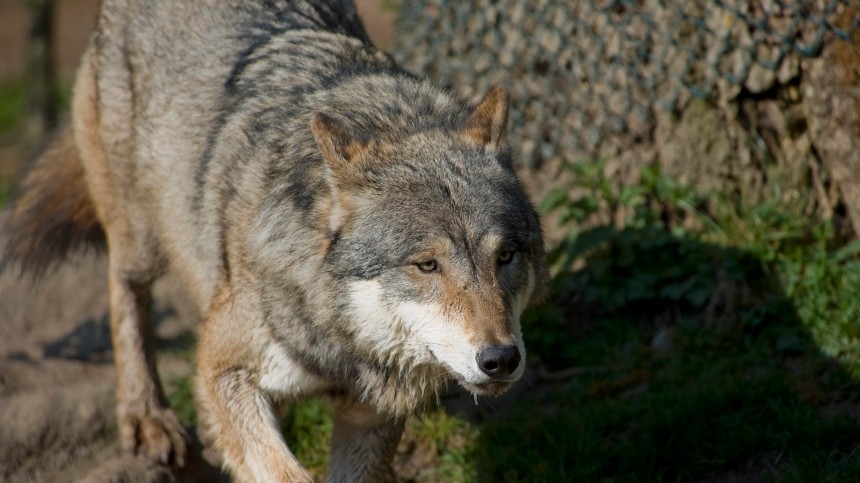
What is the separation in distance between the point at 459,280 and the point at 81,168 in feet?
10.4

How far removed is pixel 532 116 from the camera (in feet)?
20.0

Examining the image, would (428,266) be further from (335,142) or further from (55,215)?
(55,215)

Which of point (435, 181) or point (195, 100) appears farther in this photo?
point (195, 100)

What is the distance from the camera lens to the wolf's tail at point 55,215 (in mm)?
5578

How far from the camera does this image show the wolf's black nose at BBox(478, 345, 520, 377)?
3090mm

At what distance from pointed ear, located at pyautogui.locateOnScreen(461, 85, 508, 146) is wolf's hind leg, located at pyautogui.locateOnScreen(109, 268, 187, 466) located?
7.34 ft

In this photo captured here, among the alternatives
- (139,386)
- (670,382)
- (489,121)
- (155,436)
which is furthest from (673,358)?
(139,386)

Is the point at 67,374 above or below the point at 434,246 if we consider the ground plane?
below

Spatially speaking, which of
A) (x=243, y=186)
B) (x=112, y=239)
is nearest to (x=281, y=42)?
(x=243, y=186)

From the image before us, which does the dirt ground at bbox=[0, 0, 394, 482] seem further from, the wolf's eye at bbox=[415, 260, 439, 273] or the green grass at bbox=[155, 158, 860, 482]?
the wolf's eye at bbox=[415, 260, 439, 273]

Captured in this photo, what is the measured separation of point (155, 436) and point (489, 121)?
7.63 ft

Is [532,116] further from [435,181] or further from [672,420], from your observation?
[435,181]

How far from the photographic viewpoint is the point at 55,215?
5574 millimetres

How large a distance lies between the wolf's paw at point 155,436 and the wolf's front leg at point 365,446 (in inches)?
41.1
